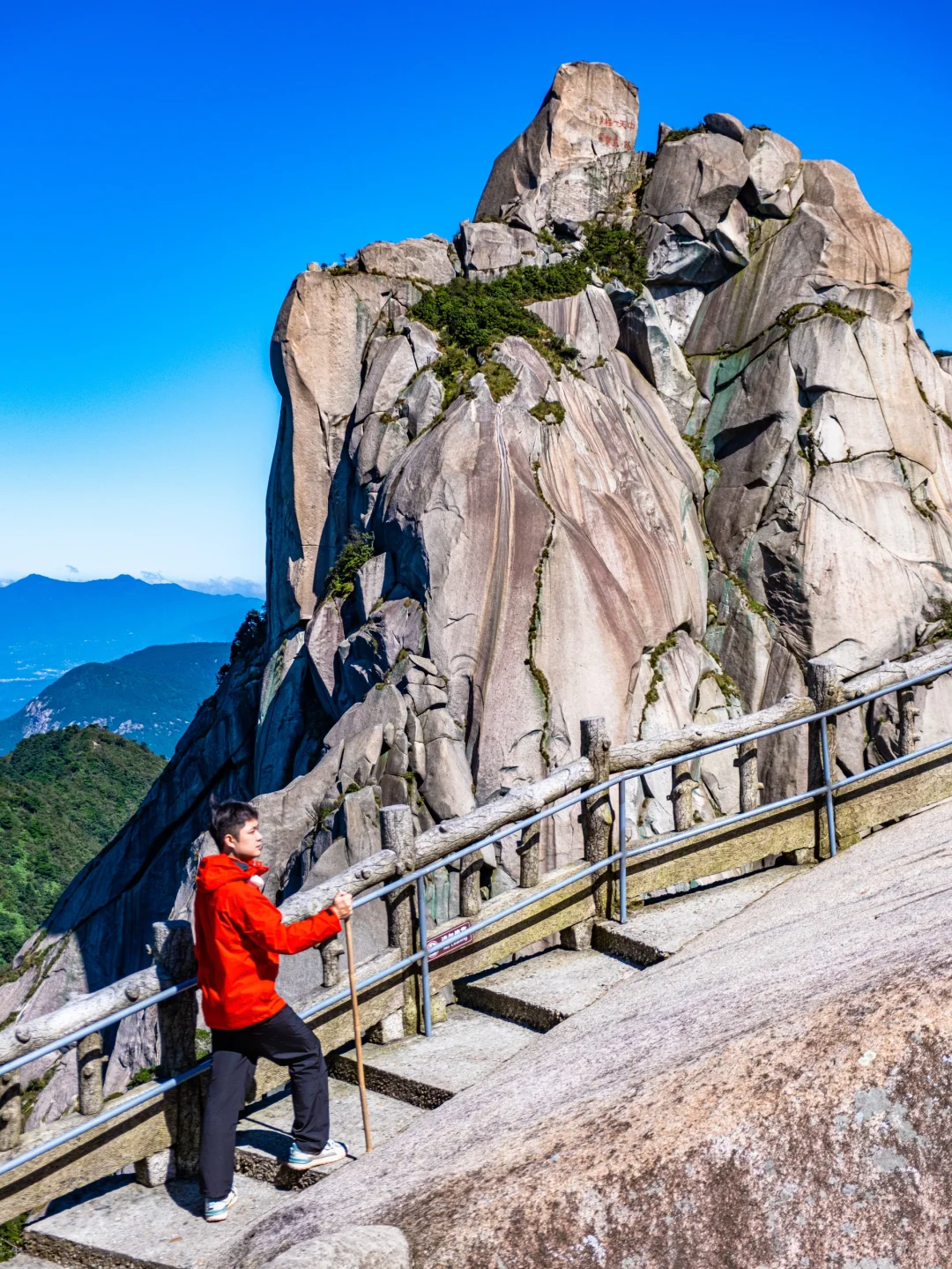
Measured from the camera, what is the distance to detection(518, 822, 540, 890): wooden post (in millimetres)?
7293

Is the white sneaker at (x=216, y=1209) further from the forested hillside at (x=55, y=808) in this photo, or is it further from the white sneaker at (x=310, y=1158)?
the forested hillside at (x=55, y=808)

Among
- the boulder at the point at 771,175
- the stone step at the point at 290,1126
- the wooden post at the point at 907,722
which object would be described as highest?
the boulder at the point at 771,175

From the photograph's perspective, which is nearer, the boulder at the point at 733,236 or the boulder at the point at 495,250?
the boulder at the point at 733,236

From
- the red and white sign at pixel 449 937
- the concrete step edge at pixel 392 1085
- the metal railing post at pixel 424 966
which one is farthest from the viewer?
the red and white sign at pixel 449 937

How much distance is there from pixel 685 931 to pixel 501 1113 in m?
2.79

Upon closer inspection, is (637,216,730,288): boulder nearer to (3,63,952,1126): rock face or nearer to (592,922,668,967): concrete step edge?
(3,63,952,1126): rock face

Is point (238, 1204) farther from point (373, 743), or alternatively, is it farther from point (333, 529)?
point (333, 529)

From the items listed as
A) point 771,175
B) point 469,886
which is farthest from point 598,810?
point 771,175

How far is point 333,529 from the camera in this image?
24734 millimetres

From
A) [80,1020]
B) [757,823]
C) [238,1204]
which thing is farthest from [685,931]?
[80,1020]

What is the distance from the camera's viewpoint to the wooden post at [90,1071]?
530cm

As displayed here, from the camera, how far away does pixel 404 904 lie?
654 cm

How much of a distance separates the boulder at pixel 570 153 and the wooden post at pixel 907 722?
804 inches

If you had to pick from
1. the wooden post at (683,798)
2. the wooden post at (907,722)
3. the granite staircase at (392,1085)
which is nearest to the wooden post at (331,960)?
the granite staircase at (392,1085)
